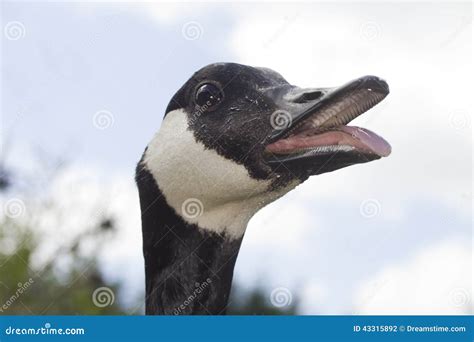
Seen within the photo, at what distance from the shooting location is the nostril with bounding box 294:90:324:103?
4.57 meters

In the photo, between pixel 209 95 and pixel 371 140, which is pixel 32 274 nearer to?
pixel 209 95

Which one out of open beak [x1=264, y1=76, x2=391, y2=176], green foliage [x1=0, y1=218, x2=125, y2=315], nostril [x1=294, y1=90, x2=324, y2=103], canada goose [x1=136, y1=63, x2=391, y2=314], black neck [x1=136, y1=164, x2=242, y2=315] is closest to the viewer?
open beak [x1=264, y1=76, x2=391, y2=176]

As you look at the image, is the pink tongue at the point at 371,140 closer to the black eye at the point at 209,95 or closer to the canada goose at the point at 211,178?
the canada goose at the point at 211,178

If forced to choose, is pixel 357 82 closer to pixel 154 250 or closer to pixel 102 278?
pixel 154 250

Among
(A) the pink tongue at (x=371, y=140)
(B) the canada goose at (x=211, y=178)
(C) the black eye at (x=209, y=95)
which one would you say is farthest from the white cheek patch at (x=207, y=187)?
(A) the pink tongue at (x=371, y=140)

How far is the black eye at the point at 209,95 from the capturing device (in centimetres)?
505

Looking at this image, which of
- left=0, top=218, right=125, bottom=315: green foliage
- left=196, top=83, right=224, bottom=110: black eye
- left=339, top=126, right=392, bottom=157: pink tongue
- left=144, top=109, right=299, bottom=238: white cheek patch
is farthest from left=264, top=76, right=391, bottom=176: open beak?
left=0, top=218, right=125, bottom=315: green foliage

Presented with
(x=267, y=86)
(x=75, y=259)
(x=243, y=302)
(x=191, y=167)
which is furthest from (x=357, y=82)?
(x=243, y=302)

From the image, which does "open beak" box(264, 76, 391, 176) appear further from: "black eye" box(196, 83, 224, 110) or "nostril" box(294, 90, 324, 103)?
"black eye" box(196, 83, 224, 110)

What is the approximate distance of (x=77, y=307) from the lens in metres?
14.9

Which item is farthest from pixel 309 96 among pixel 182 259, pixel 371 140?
pixel 182 259

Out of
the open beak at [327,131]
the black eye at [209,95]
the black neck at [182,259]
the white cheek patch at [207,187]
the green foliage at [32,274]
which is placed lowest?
the green foliage at [32,274]

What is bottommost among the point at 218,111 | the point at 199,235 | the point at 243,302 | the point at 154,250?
the point at 243,302

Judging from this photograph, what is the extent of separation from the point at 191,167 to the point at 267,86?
796mm
